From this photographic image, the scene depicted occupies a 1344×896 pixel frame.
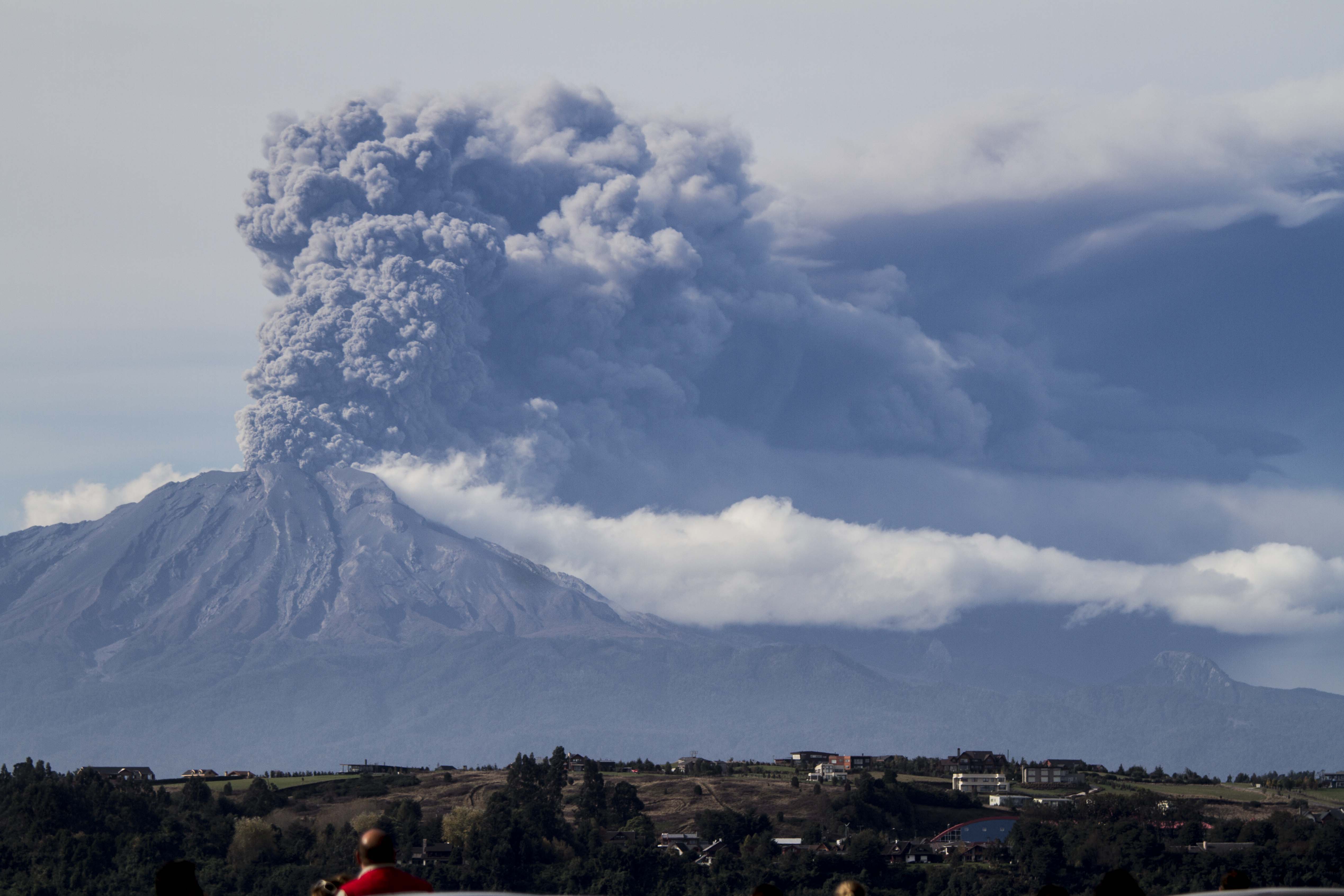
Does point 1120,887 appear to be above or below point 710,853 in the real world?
above

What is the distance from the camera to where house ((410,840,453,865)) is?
174 m

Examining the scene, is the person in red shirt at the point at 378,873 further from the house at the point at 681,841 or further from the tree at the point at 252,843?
the house at the point at 681,841

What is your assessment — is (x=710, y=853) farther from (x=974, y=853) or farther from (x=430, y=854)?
(x=430, y=854)

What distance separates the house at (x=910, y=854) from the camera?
179 metres

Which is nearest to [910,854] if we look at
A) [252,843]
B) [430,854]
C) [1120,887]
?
[430,854]

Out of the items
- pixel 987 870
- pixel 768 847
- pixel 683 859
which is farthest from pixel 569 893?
pixel 987 870

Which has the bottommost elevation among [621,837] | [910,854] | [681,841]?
[910,854]

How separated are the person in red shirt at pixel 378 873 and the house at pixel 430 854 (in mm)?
157799

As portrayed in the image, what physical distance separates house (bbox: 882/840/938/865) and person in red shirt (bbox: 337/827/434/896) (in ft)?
530

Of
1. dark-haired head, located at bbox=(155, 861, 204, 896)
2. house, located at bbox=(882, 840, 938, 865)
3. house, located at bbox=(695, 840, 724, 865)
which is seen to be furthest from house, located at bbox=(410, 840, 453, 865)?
dark-haired head, located at bbox=(155, 861, 204, 896)

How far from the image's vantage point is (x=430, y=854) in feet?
A: 579

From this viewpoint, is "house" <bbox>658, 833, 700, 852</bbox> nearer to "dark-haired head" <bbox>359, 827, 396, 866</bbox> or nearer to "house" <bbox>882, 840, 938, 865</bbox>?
"house" <bbox>882, 840, 938, 865</bbox>

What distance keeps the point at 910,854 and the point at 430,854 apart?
53.5 m

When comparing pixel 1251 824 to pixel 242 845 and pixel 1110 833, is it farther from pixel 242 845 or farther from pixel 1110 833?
pixel 242 845
